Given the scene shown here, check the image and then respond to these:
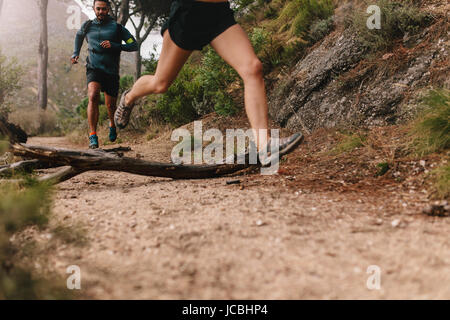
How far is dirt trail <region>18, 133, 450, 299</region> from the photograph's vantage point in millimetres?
1345

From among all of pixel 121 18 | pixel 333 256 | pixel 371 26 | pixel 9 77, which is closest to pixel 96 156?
pixel 333 256

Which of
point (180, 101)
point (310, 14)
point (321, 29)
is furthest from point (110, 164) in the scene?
point (310, 14)

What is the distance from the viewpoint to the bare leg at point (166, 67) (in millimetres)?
2758

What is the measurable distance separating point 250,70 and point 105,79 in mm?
3224

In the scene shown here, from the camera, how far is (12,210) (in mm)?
1498

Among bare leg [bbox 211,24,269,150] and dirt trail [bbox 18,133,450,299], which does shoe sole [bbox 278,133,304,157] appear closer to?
bare leg [bbox 211,24,269,150]

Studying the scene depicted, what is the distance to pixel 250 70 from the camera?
8.43 ft

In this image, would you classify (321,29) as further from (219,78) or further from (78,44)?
(78,44)

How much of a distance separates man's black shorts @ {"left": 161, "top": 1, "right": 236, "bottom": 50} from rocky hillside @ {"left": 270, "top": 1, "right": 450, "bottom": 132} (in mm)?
2322

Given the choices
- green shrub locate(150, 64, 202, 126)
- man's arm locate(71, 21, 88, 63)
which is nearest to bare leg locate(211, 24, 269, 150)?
man's arm locate(71, 21, 88, 63)

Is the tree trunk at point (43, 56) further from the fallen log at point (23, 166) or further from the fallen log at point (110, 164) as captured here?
the fallen log at point (110, 164)

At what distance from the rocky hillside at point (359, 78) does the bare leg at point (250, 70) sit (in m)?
2.04

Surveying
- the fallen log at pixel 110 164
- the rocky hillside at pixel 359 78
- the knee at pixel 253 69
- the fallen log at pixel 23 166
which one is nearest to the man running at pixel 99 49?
the fallen log at pixel 23 166

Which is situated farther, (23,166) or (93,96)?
(93,96)
